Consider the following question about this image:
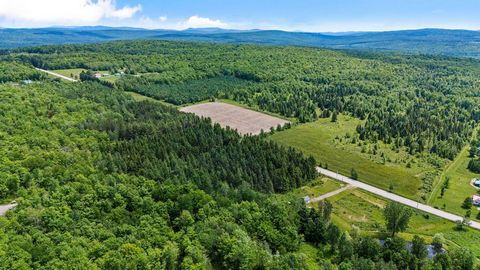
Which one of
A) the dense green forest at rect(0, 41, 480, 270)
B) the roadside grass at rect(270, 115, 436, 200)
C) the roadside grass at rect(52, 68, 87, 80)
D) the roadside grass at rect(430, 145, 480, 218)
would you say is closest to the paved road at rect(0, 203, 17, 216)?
the dense green forest at rect(0, 41, 480, 270)

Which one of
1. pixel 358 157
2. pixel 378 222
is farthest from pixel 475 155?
pixel 378 222

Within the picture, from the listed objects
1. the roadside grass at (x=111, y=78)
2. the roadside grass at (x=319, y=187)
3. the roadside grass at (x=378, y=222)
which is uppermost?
the roadside grass at (x=111, y=78)

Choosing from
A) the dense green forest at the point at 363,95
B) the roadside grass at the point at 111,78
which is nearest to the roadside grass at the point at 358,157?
the dense green forest at the point at 363,95

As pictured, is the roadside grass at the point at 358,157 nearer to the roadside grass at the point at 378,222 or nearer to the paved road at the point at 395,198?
the paved road at the point at 395,198

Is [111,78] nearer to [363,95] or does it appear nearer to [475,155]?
[363,95]

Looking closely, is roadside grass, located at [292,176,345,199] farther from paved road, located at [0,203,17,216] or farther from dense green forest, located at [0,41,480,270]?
paved road, located at [0,203,17,216]
